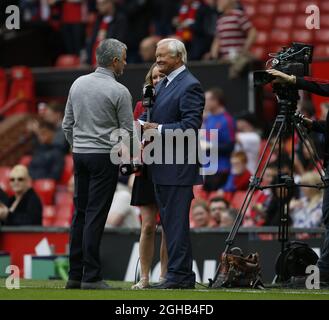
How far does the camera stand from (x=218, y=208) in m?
15.2

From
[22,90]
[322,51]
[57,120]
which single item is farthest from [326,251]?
[22,90]

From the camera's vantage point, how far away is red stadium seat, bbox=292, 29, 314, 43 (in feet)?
66.5

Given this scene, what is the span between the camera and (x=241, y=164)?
16.7 m

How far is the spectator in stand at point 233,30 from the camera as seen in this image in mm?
19034

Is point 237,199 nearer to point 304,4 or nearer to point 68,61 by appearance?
point 304,4

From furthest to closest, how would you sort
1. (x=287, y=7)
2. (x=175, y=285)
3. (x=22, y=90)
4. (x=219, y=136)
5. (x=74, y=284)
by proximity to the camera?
(x=22, y=90), (x=287, y=7), (x=219, y=136), (x=74, y=284), (x=175, y=285)

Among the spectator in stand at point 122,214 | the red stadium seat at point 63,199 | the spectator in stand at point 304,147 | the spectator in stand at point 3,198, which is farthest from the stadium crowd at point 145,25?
the spectator in stand at point 3,198

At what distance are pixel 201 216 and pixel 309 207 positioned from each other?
53.7 inches

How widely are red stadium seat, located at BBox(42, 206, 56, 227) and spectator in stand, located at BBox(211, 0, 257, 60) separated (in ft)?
11.3

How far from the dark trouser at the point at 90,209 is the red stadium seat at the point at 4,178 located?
8.51 metres
